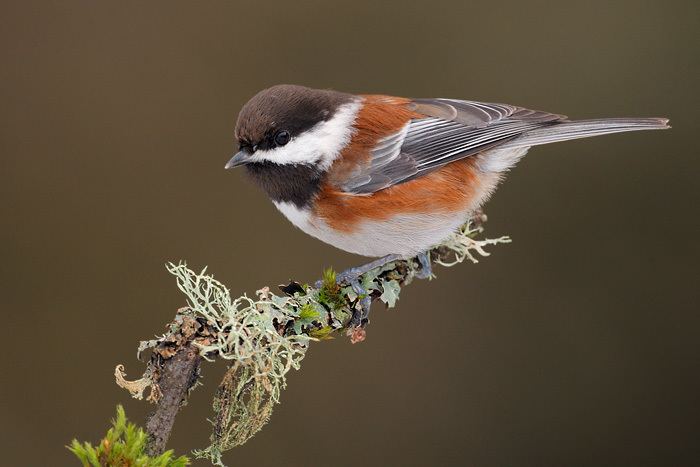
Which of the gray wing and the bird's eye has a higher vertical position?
the gray wing

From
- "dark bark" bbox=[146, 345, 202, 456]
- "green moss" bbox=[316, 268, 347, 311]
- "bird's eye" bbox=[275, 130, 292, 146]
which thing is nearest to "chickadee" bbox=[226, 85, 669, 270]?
"bird's eye" bbox=[275, 130, 292, 146]

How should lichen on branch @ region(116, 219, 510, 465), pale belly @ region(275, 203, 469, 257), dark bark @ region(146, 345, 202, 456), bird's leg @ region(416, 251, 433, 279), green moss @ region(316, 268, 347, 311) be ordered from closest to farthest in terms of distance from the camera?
dark bark @ region(146, 345, 202, 456)
lichen on branch @ region(116, 219, 510, 465)
green moss @ region(316, 268, 347, 311)
pale belly @ region(275, 203, 469, 257)
bird's leg @ region(416, 251, 433, 279)

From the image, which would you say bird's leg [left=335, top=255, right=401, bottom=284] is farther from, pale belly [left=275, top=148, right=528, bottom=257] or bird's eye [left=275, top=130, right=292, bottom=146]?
bird's eye [left=275, top=130, right=292, bottom=146]

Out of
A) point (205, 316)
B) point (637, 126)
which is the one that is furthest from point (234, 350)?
point (637, 126)

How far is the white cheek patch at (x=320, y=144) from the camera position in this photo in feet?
7.88

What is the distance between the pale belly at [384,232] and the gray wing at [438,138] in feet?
0.45

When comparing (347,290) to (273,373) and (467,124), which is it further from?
(467,124)

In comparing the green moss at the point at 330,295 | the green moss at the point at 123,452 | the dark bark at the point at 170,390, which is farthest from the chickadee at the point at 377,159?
the green moss at the point at 123,452

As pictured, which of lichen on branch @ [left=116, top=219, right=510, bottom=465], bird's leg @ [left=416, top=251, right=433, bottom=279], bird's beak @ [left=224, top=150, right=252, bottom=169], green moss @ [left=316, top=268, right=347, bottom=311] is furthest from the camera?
bird's leg @ [left=416, top=251, right=433, bottom=279]

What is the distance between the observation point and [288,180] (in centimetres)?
246

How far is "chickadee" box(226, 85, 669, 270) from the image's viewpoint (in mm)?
2404

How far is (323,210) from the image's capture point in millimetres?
2471

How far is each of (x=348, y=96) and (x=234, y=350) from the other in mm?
1255

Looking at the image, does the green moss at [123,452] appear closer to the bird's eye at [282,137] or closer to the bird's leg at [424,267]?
the bird's eye at [282,137]
